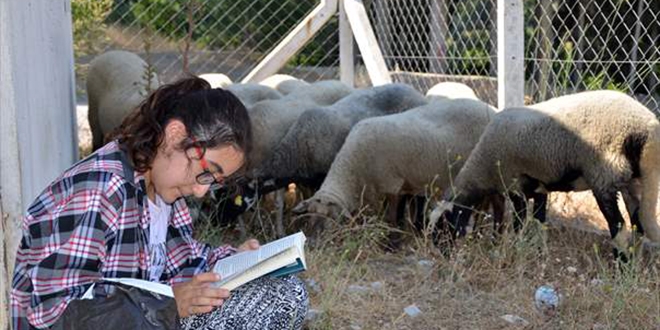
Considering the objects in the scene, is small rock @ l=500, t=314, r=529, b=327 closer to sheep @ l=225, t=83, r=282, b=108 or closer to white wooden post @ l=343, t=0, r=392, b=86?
sheep @ l=225, t=83, r=282, b=108

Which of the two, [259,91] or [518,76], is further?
[259,91]

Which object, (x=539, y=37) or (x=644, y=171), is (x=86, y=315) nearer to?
(x=644, y=171)

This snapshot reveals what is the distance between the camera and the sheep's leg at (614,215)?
5.38 m

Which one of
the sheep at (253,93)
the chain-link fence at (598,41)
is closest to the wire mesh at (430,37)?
the chain-link fence at (598,41)

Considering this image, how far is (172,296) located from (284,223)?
4236 mm

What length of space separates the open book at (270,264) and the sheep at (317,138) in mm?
4054

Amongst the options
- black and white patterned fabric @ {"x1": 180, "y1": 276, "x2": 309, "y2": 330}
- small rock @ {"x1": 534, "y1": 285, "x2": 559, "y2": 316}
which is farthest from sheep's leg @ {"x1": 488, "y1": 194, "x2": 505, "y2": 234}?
black and white patterned fabric @ {"x1": 180, "y1": 276, "x2": 309, "y2": 330}

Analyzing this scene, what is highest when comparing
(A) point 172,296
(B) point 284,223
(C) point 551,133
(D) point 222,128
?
(D) point 222,128

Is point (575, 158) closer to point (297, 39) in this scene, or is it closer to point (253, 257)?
point (253, 257)

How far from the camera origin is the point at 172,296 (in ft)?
8.00

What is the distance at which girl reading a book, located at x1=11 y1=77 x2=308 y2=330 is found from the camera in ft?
7.67

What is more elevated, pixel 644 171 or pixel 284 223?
pixel 644 171

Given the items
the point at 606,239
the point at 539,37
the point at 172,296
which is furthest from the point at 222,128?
the point at 539,37

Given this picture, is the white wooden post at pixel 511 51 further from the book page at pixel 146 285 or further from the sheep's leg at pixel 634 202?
the book page at pixel 146 285
